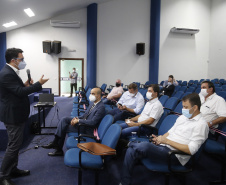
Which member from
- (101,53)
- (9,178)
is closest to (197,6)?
(101,53)

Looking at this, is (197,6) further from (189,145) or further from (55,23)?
(189,145)

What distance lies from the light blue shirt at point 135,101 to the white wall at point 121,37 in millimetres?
6314

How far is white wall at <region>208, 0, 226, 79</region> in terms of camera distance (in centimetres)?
1047

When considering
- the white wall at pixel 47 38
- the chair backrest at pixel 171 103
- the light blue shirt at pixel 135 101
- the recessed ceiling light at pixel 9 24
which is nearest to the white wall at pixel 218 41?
the white wall at pixel 47 38

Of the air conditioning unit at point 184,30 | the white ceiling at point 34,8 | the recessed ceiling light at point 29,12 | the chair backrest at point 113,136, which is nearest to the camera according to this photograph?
the chair backrest at point 113,136

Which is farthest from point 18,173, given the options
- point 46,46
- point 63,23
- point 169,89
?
point 63,23

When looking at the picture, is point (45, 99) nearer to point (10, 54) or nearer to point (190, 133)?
point (10, 54)

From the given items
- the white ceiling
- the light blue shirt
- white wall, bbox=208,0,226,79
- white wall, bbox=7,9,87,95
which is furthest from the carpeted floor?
white wall, bbox=208,0,226,79

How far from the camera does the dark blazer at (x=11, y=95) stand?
2.13 meters

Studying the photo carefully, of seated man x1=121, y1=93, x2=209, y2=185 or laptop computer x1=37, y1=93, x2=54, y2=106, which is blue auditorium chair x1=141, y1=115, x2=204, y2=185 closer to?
seated man x1=121, y1=93, x2=209, y2=185

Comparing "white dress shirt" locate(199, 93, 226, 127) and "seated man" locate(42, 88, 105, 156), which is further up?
"white dress shirt" locate(199, 93, 226, 127)

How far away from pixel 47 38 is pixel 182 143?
963cm

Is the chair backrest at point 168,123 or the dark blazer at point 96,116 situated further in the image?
the dark blazer at point 96,116

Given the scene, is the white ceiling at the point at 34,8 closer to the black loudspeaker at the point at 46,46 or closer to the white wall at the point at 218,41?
the black loudspeaker at the point at 46,46
